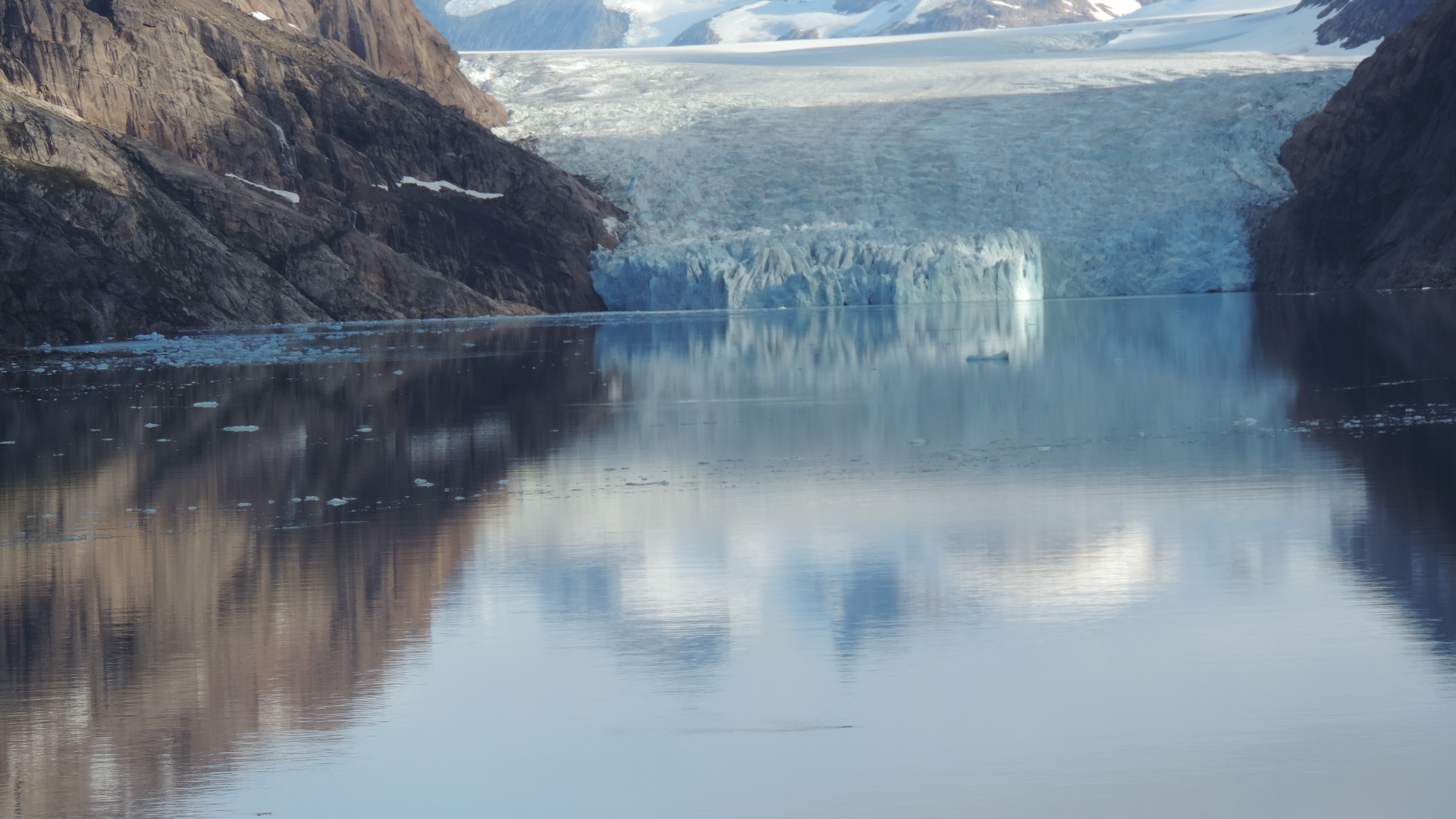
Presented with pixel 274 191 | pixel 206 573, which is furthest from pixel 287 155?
pixel 206 573

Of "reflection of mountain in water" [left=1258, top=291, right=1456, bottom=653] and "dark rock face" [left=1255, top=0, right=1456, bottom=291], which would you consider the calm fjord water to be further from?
"dark rock face" [left=1255, top=0, right=1456, bottom=291]

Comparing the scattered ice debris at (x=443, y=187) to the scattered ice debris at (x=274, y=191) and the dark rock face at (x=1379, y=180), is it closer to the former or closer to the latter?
the scattered ice debris at (x=274, y=191)

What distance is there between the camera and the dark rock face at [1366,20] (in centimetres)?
7081

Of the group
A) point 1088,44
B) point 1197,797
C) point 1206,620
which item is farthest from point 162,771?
point 1088,44

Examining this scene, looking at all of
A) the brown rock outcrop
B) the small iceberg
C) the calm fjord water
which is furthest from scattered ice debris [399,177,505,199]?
the calm fjord water

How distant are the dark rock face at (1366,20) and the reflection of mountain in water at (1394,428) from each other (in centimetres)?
4589

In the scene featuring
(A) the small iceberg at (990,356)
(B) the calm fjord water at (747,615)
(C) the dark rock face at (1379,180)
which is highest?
(C) the dark rock face at (1379,180)

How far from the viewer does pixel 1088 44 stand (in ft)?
262

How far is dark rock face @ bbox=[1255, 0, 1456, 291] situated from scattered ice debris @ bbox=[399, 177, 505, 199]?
80.9ft

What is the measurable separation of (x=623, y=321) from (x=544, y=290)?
32.3 ft

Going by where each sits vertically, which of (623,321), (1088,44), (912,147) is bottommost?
(623,321)

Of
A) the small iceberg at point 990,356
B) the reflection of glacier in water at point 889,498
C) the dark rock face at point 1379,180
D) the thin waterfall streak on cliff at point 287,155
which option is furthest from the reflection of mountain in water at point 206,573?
the dark rock face at point 1379,180

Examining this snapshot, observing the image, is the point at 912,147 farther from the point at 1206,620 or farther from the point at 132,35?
the point at 1206,620

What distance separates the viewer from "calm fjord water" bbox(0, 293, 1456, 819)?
195 inches
